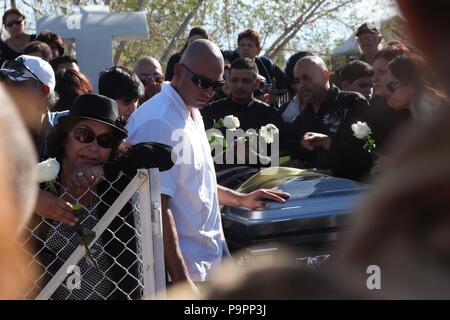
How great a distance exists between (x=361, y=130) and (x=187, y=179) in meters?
1.62

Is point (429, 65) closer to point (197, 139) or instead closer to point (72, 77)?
point (197, 139)

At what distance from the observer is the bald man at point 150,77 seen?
22.8 feet

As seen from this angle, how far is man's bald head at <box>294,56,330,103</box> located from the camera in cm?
612

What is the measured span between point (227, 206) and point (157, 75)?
9.60 ft

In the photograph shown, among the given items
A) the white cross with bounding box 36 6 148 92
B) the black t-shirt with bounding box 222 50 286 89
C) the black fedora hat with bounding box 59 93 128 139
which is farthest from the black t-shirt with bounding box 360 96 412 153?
the white cross with bounding box 36 6 148 92

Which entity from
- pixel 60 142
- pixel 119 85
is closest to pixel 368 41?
pixel 119 85

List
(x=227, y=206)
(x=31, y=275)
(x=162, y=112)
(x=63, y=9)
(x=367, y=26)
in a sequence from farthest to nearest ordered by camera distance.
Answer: (x=63, y=9) < (x=367, y=26) < (x=227, y=206) < (x=162, y=112) < (x=31, y=275)

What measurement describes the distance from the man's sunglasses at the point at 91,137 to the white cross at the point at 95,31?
5095 millimetres

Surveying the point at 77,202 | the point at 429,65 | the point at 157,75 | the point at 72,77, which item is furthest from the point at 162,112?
the point at 157,75

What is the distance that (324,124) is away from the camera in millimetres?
5922

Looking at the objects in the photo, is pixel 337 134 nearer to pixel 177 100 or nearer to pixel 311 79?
pixel 311 79

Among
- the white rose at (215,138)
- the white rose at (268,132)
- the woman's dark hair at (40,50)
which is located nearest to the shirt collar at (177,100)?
the white rose at (215,138)

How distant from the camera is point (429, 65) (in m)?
0.88

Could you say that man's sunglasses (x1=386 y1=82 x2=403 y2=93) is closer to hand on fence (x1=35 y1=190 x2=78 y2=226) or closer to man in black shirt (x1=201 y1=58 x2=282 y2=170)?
man in black shirt (x1=201 y1=58 x2=282 y2=170)
